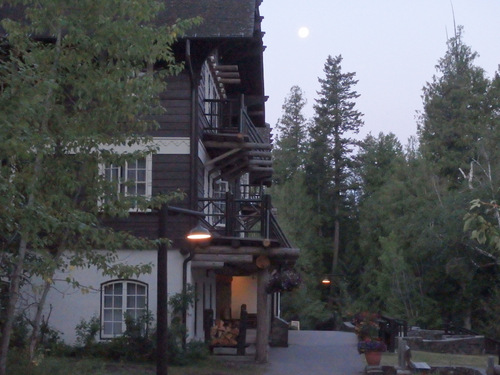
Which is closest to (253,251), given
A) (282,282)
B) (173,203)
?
(282,282)

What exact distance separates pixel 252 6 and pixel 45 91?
37.0 feet

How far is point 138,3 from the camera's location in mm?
13219

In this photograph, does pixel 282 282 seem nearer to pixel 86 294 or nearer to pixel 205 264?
pixel 205 264

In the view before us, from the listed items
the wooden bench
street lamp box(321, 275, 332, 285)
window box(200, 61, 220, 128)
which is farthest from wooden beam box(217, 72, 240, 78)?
street lamp box(321, 275, 332, 285)

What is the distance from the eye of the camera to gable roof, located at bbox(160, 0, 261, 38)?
825 inches

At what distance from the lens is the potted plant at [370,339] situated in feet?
68.6

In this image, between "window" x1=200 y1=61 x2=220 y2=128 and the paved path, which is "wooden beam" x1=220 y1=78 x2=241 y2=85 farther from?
the paved path

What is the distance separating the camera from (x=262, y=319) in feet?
71.5

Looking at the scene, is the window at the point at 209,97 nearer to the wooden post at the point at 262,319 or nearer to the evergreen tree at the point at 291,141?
the wooden post at the point at 262,319

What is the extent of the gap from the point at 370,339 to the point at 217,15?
9186 mm

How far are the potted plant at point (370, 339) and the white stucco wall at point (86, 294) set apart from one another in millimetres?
4881

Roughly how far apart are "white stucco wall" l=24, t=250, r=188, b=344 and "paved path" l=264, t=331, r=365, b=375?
3.29 metres

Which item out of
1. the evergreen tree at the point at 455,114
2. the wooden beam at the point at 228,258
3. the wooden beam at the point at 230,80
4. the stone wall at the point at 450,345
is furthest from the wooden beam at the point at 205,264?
the evergreen tree at the point at 455,114

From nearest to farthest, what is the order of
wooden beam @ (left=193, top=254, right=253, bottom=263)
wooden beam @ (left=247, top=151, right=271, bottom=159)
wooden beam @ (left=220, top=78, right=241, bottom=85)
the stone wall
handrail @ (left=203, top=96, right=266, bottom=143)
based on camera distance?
wooden beam @ (left=193, top=254, right=253, bottom=263), handrail @ (left=203, top=96, right=266, bottom=143), wooden beam @ (left=247, top=151, right=271, bottom=159), wooden beam @ (left=220, top=78, right=241, bottom=85), the stone wall
